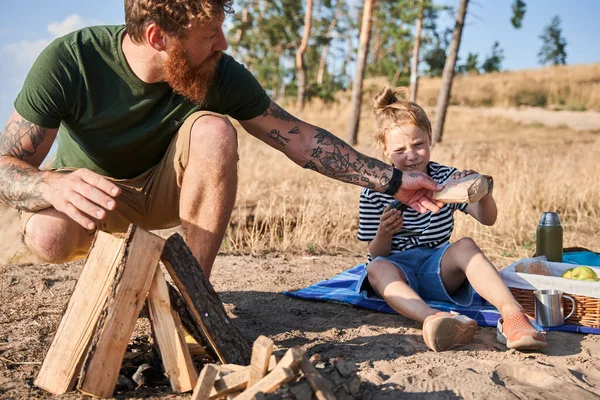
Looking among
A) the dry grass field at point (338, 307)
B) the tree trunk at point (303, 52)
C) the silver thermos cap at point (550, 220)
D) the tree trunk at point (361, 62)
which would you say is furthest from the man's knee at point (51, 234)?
the tree trunk at point (303, 52)

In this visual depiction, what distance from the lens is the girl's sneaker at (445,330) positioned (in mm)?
2736

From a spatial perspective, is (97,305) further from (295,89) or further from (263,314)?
(295,89)

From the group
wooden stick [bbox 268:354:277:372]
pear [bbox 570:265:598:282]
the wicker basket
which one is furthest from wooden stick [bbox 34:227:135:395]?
pear [bbox 570:265:598:282]

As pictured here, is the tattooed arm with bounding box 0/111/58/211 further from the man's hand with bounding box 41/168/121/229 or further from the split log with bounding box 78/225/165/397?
the split log with bounding box 78/225/165/397

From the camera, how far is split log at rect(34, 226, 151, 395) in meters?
2.18

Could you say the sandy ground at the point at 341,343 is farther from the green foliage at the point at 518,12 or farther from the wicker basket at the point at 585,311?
the green foliage at the point at 518,12

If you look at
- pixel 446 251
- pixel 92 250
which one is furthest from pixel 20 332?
pixel 446 251

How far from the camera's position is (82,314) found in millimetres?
2213

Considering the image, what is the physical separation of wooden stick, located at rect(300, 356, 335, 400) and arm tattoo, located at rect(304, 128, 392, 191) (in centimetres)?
157

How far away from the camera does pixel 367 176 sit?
10.8 ft

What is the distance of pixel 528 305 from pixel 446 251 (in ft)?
1.87

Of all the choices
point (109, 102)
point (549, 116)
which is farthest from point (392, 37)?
point (109, 102)

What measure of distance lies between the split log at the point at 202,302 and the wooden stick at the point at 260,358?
17.6 inches

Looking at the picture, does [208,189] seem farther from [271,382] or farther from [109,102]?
[271,382]
